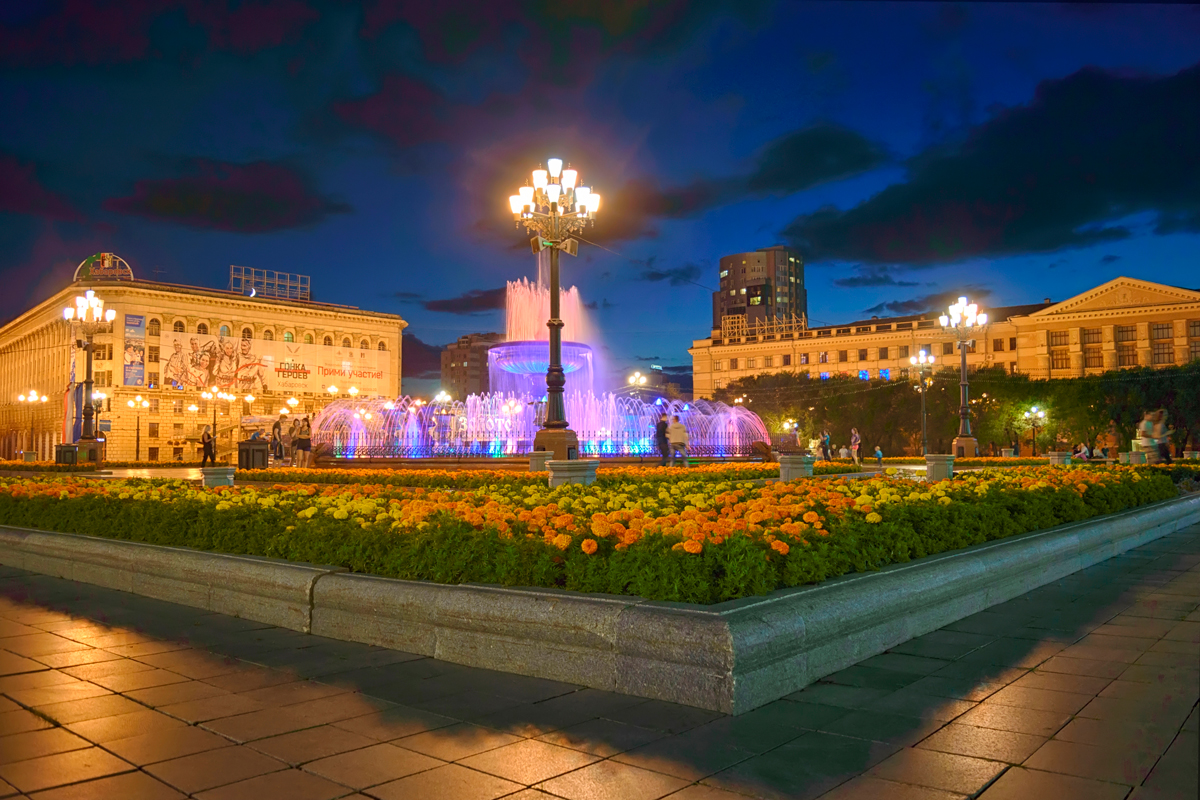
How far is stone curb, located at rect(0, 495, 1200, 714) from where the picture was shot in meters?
4.20

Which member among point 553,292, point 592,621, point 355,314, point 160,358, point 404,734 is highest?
point 355,314

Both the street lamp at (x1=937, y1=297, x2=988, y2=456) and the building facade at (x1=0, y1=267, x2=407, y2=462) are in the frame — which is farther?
the building facade at (x1=0, y1=267, x2=407, y2=462)

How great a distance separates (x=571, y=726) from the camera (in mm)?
3945

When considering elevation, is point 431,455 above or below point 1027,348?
below

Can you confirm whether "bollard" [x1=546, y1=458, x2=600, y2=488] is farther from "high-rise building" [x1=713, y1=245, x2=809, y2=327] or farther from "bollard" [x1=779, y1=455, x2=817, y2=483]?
"high-rise building" [x1=713, y1=245, x2=809, y2=327]

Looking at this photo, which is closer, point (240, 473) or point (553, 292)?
point (553, 292)

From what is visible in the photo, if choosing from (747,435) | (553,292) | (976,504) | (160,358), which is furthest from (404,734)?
(160,358)

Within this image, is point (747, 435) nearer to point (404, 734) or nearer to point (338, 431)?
point (338, 431)

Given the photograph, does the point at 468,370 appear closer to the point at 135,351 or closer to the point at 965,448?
the point at 135,351

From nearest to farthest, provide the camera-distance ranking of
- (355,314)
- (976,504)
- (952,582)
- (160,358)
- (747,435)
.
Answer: (952,582), (976,504), (747,435), (160,358), (355,314)

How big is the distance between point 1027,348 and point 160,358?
74.1 metres

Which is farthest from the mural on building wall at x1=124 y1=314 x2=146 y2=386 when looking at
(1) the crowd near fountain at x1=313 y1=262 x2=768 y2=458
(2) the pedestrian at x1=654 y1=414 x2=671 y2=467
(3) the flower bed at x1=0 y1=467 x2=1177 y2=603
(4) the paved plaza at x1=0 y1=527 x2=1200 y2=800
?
(4) the paved plaza at x1=0 y1=527 x2=1200 y2=800

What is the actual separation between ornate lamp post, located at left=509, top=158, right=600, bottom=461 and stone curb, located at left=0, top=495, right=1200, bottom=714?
11.2m

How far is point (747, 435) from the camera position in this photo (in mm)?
26422
